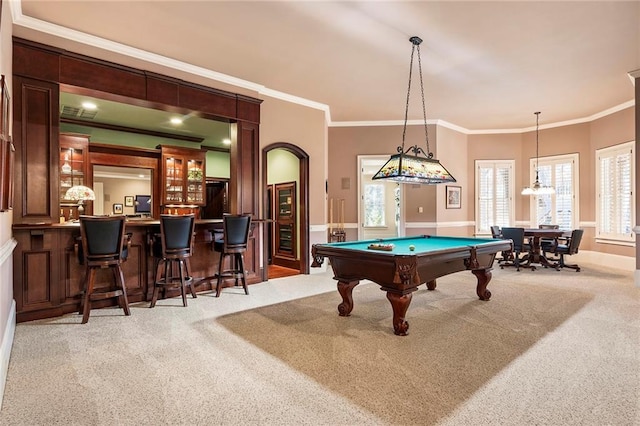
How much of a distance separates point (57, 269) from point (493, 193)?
328 inches

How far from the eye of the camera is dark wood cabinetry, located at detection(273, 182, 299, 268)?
6898 millimetres

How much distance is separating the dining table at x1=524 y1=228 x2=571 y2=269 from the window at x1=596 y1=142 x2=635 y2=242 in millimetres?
1046

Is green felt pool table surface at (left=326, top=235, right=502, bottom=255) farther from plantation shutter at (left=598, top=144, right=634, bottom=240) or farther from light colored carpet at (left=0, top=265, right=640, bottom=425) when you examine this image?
plantation shutter at (left=598, top=144, right=634, bottom=240)

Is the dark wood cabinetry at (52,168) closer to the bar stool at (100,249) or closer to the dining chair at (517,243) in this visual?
the bar stool at (100,249)

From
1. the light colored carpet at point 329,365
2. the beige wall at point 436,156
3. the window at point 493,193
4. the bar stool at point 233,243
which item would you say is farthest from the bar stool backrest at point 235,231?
the window at point 493,193

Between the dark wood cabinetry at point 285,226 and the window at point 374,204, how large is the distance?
12.3 feet

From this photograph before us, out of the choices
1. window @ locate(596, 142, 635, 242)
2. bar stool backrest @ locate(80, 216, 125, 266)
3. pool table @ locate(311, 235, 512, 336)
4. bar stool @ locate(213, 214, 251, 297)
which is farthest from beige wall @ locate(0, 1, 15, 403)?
window @ locate(596, 142, 635, 242)

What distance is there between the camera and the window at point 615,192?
251 inches

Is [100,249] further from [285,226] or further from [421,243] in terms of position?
[285,226]

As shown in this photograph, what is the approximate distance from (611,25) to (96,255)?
5.82 metres

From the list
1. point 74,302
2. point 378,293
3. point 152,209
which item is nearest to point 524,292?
point 378,293

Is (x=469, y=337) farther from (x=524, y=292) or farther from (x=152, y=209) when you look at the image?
(x=152, y=209)

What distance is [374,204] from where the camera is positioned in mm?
10531

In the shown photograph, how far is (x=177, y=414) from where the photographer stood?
1929 mm
